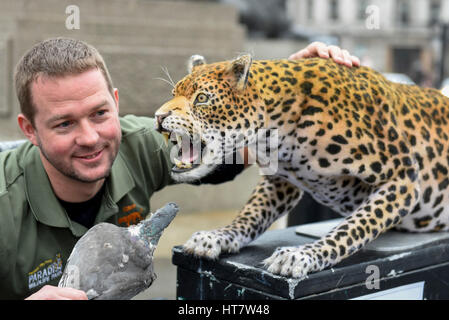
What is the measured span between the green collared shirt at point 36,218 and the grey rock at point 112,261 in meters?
1.05

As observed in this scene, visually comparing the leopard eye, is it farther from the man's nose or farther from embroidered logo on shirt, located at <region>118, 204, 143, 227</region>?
embroidered logo on shirt, located at <region>118, 204, 143, 227</region>

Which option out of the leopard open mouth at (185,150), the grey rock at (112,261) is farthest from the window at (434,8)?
the grey rock at (112,261)

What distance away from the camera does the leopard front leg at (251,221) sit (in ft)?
9.39

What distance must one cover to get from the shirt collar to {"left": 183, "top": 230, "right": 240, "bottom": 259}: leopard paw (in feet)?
1.68

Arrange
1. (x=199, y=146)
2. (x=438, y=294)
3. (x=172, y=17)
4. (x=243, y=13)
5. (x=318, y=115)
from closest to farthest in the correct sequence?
(x=199, y=146)
(x=318, y=115)
(x=438, y=294)
(x=172, y=17)
(x=243, y=13)

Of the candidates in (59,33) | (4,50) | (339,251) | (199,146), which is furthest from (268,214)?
(4,50)

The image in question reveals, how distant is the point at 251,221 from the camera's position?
10.1 ft

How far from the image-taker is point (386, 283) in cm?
284

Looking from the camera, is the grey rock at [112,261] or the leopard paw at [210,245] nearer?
the grey rock at [112,261]

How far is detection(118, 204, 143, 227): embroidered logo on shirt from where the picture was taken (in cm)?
326

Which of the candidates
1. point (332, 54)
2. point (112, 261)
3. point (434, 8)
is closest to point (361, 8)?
point (434, 8)

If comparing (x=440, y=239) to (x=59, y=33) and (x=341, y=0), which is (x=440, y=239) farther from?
(x=341, y=0)

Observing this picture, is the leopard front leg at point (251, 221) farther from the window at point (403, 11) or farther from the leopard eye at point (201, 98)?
the window at point (403, 11)

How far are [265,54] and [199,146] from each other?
7.18m
